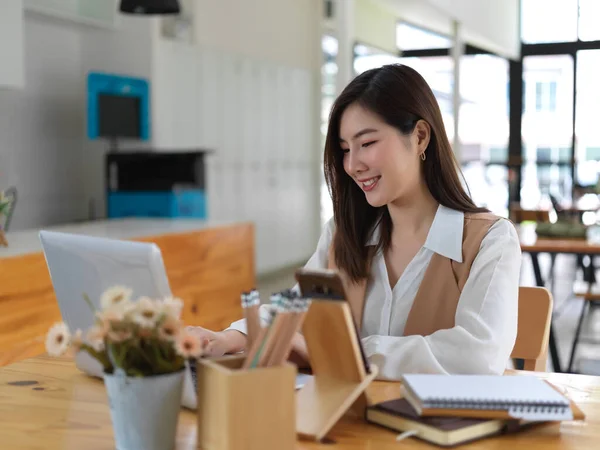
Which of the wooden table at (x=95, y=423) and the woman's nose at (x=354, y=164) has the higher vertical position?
the woman's nose at (x=354, y=164)

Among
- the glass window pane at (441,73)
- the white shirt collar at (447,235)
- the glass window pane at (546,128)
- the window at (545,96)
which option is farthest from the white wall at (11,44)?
the window at (545,96)

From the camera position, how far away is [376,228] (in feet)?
6.55

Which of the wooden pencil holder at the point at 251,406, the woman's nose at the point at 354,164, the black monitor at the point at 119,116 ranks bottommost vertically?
the wooden pencil holder at the point at 251,406

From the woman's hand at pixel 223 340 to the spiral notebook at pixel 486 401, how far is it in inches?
18.5

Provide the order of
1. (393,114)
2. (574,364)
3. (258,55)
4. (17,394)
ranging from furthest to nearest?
(258,55) < (574,364) < (393,114) < (17,394)

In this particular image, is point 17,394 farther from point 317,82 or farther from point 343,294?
point 317,82

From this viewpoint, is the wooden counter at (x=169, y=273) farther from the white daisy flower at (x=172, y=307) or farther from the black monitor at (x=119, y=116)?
the white daisy flower at (x=172, y=307)

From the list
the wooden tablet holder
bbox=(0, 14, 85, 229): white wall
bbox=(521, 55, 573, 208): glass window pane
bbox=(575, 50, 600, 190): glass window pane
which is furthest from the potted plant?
bbox=(575, 50, 600, 190): glass window pane

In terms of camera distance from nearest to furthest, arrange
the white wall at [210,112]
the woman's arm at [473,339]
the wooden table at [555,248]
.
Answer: the woman's arm at [473,339]
the wooden table at [555,248]
the white wall at [210,112]

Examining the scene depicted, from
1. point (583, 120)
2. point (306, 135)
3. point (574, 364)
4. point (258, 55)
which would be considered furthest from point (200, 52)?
point (583, 120)

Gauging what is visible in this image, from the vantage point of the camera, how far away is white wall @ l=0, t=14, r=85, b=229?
627 centimetres

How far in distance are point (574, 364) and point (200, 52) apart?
4.46m

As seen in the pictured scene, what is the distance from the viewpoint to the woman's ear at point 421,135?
6.11 ft

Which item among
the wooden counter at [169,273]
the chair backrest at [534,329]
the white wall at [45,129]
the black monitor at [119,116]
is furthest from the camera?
the black monitor at [119,116]
